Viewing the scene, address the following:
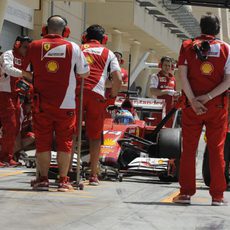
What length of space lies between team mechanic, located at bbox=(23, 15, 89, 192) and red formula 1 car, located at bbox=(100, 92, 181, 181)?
1647 millimetres

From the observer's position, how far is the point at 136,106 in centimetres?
1375

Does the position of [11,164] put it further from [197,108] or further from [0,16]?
[0,16]

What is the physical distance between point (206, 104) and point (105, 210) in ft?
5.11

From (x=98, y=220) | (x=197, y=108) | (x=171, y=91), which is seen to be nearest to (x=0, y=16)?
(x=171, y=91)

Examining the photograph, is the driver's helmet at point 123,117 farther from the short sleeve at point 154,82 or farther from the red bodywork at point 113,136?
the short sleeve at point 154,82

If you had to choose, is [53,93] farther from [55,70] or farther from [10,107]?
[10,107]

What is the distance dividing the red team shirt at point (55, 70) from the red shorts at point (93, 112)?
687 millimetres

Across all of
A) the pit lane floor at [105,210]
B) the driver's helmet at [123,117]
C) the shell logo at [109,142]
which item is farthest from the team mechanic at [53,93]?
the driver's helmet at [123,117]

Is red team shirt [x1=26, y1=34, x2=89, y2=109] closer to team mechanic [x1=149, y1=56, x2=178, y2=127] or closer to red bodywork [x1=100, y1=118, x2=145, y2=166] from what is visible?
red bodywork [x1=100, y1=118, x2=145, y2=166]

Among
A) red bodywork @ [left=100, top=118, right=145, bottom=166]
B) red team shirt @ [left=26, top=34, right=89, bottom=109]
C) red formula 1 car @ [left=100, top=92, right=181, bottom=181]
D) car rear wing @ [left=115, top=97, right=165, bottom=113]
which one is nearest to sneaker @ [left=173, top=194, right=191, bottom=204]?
red team shirt @ [left=26, top=34, right=89, bottom=109]

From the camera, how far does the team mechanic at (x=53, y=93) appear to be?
8.11m

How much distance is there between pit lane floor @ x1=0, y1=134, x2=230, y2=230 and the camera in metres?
5.94

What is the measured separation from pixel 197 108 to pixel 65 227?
2231mm

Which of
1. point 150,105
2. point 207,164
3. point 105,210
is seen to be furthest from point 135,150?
point 105,210
